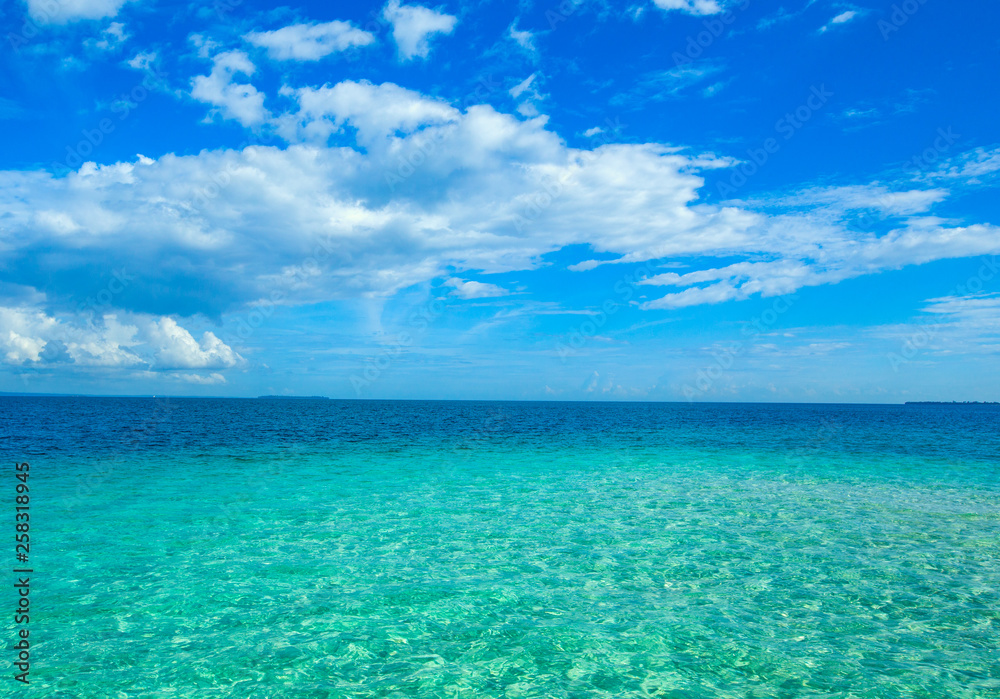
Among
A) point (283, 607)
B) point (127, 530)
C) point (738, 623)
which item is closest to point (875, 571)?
point (738, 623)

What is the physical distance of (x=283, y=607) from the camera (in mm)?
10180

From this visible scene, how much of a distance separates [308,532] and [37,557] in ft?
20.6

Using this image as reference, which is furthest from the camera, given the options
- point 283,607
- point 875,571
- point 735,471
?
point 735,471

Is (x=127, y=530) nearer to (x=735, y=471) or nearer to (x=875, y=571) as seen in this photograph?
(x=875, y=571)

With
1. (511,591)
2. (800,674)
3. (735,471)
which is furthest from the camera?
(735,471)

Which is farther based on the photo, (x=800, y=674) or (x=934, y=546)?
(x=934, y=546)

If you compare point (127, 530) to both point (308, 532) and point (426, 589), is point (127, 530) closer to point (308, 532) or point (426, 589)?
point (308, 532)

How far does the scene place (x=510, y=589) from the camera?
36.9 ft

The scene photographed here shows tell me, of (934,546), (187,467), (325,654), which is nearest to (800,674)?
(325,654)

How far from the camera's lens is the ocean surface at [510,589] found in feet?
25.7

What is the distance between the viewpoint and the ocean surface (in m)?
7.83

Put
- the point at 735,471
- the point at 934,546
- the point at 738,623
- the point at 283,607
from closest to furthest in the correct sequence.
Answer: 1. the point at 738,623
2. the point at 283,607
3. the point at 934,546
4. the point at 735,471

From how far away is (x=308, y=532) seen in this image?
16.0 m

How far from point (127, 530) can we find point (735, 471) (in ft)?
89.2
